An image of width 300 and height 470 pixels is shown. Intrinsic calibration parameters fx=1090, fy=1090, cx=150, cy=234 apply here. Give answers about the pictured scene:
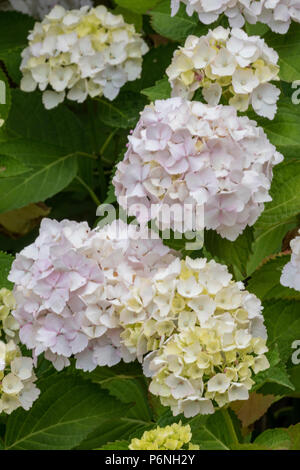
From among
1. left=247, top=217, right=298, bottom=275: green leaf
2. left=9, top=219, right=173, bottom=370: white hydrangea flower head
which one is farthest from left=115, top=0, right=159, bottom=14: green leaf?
left=9, top=219, right=173, bottom=370: white hydrangea flower head

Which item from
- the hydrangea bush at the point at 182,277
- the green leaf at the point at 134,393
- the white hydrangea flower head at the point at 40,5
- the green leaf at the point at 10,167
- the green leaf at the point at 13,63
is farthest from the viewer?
the white hydrangea flower head at the point at 40,5

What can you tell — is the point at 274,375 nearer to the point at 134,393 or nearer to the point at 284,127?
the point at 134,393

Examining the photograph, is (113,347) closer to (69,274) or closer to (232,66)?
(69,274)

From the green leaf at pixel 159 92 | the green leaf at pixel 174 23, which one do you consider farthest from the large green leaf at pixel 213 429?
the green leaf at pixel 174 23

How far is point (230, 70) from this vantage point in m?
1.56

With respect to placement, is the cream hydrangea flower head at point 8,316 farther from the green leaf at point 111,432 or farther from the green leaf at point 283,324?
the green leaf at point 283,324

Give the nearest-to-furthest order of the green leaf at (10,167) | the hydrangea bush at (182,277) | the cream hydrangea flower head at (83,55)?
1. the hydrangea bush at (182,277)
2. the green leaf at (10,167)
3. the cream hydrangea flower head at (83,55)

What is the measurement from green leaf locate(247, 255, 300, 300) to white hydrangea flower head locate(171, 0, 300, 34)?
36cm

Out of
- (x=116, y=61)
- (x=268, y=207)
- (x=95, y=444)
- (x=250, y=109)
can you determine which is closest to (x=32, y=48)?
(x=116, y=61)

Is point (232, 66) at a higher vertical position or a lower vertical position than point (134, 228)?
higher

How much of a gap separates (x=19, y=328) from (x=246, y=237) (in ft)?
1.14

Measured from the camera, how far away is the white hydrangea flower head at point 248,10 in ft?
5.41

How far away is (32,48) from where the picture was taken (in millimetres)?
2006

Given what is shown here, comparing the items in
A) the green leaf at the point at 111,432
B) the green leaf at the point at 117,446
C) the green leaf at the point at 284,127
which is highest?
the green leaf at the point at 284,127
